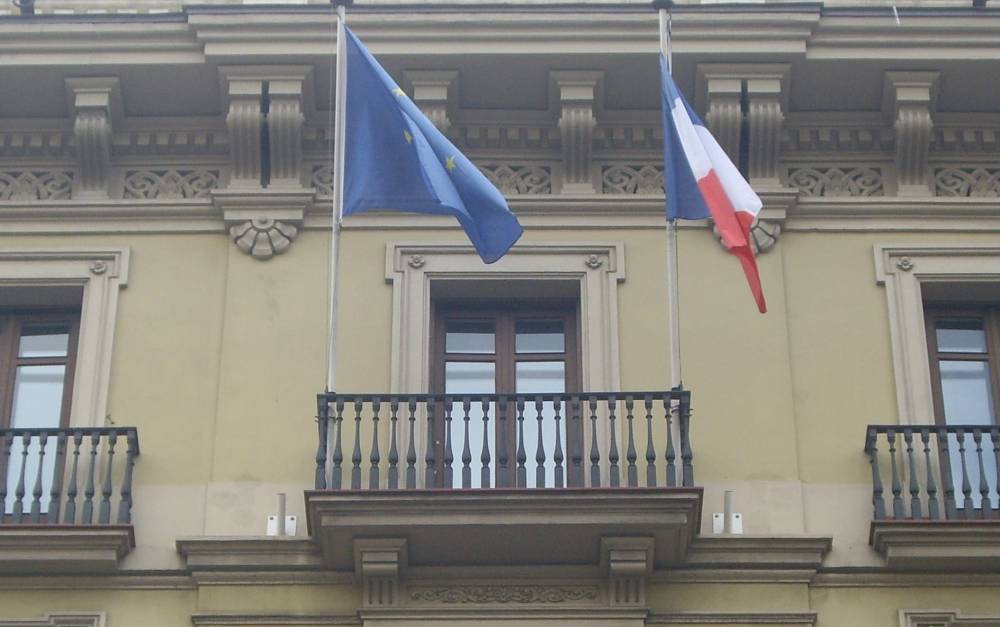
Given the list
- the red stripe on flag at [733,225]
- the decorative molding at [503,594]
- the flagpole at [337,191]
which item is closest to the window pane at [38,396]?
the flagpole at [337,191]

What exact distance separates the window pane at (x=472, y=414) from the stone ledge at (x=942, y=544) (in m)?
2.77

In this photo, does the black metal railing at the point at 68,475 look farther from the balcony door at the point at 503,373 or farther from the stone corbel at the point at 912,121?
the stone corbel at the point at 912,121

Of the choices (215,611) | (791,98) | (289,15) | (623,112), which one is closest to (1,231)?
(289,15)

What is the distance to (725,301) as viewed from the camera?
15.7 meters

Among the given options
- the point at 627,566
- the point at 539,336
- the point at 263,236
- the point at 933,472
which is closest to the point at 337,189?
the point at 263,236

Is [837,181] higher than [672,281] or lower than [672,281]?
higher

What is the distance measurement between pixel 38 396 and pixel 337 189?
2.75 m

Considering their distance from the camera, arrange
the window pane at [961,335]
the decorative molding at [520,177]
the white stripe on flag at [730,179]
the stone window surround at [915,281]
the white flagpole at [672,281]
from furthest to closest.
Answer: the decorative molding at [520,177] → the window pane at [961,335] → the stone window surround at [915,281] → the white flagpole at [672,281] → the white stripe on flag at [730,179]

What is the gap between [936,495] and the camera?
48.4 feet

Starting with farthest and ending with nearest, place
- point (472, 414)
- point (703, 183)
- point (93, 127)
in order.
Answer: point (93, 127) < point (472, 414) < point (703, 183)

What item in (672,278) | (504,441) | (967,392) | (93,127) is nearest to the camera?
(504,441)

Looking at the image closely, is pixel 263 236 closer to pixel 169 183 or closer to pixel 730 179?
pixel 169 183

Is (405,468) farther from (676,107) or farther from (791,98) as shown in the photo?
(791,98)

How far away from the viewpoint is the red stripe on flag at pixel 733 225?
14.6 m
